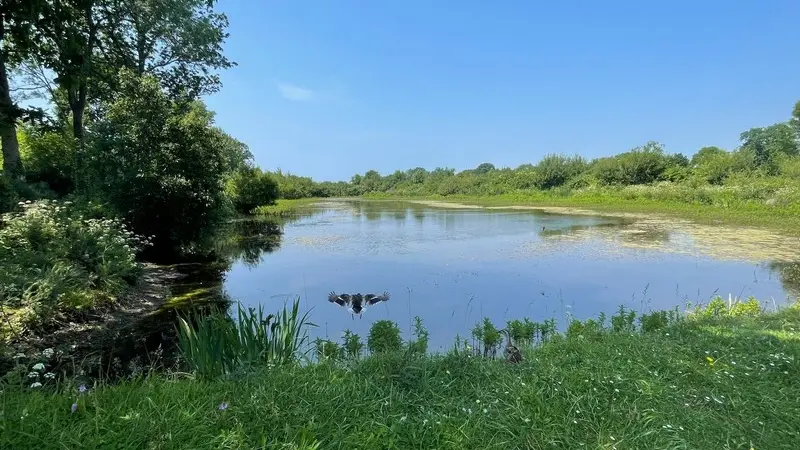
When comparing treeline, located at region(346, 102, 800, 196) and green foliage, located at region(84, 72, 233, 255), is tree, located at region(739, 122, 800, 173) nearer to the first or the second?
treeline, located at region(346, 102, 800, 196)

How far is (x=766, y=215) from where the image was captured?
1855cm

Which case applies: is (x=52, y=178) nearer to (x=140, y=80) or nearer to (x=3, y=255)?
(x=140, y=80)

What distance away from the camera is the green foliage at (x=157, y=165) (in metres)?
11.0

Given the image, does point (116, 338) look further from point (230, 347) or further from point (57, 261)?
point (230, 347)

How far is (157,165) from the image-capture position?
452 inches

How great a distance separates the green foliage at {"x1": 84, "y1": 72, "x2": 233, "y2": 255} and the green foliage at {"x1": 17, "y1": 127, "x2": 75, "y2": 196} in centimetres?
339

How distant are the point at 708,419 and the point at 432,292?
5.59 m

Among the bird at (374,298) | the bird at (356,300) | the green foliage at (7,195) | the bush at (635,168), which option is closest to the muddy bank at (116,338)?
the bird at (356,300)

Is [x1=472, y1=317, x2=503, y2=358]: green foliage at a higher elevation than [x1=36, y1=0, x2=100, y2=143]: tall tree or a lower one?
lower

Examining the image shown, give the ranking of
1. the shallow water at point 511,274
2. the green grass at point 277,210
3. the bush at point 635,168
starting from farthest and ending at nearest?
the bush at point 635,168 < the green grass at point 277,210 < the shallow water at point 511,274

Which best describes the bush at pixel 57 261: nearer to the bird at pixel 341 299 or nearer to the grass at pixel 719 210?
the bird at pixel 341 299

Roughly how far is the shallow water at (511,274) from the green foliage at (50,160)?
7624mm

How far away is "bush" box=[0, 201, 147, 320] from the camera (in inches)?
199

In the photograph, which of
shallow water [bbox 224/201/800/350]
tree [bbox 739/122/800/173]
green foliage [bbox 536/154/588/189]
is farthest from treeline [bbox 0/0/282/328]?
green foliage [bbox 536/154/588/189]
